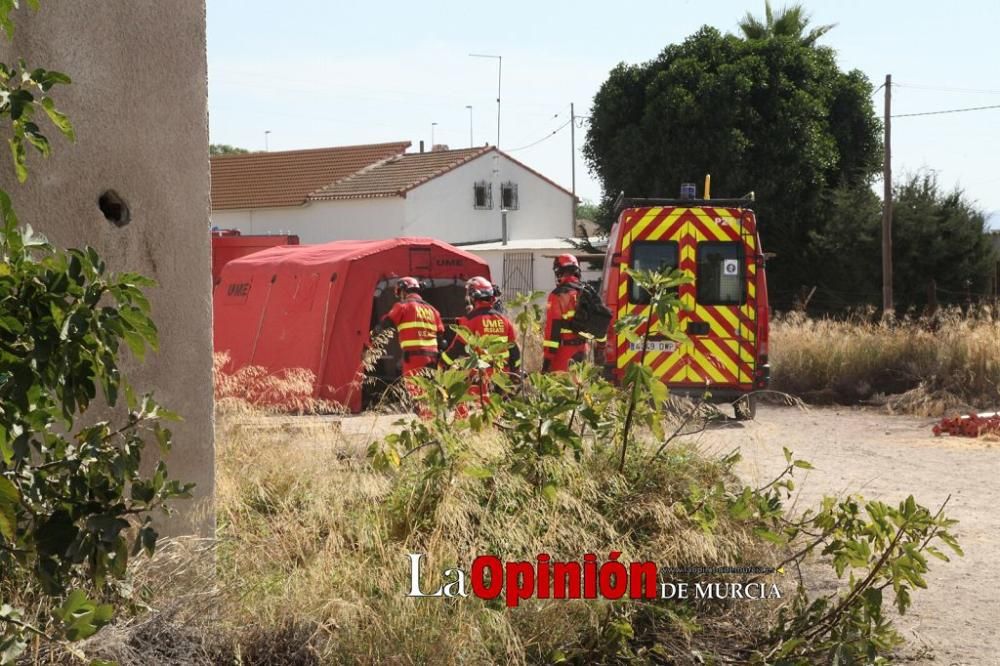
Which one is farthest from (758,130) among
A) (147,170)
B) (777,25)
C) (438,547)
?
(438,547)

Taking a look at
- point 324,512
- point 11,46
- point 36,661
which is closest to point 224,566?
point 324,512

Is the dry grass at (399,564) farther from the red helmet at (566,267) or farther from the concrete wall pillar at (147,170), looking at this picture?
the red helmet at (566,267)

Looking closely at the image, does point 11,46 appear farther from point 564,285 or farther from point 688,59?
point 688,59

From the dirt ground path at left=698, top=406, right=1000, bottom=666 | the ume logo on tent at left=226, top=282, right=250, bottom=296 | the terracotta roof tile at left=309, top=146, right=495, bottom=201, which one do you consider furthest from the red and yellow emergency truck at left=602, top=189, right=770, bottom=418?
the terracotta roof tile at left=309, top=146, right=495, bottom=201

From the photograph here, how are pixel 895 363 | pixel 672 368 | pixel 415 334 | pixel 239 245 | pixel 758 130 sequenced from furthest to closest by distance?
pixel 758 130 → pixel 239 245 → pixel 895 363 → pixel 672 368 → pixel 415 334

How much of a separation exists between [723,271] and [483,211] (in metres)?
31.9

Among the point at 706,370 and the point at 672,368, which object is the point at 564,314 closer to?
the point at 672,368

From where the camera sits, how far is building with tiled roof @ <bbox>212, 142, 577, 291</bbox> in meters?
41.2

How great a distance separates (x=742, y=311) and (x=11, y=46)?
9539 mm

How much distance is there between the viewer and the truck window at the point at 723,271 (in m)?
12.8

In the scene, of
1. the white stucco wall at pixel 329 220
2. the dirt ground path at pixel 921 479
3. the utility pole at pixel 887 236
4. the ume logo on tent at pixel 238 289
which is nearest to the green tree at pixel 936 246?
the utility pole at pixel 887 236

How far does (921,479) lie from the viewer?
368 inches

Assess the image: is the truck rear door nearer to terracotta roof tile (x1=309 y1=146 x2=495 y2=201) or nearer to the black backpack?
the black backpack

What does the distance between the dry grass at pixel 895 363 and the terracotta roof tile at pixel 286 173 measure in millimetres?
→ 28438
